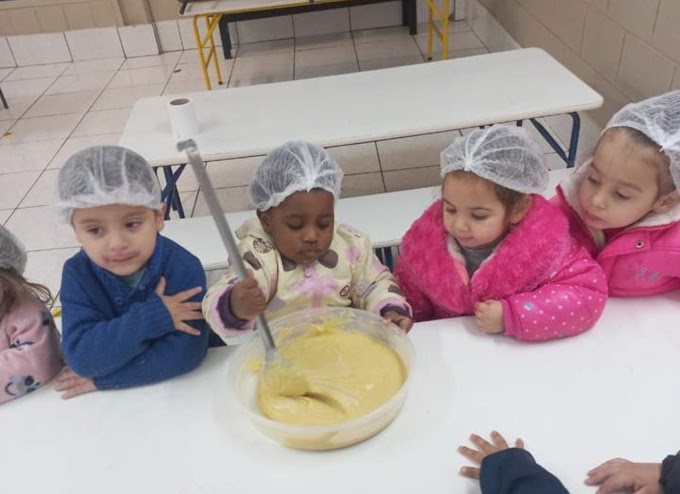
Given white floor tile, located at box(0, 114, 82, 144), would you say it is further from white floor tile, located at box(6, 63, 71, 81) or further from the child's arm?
the child's arm

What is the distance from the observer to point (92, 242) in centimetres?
105

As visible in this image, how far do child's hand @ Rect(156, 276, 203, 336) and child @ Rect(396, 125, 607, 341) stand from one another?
51 cm

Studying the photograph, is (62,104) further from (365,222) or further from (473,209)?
(473,209)

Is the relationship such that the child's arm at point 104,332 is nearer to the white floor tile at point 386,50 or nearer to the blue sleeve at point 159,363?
the blue sleeve at point 159,363

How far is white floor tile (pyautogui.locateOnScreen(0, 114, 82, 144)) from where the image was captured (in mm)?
4016

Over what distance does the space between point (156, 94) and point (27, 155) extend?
1138 mm

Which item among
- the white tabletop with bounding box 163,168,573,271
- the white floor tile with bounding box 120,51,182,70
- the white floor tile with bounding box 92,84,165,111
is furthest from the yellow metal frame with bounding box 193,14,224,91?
the white tabletop with bounding box 163,168,573,271

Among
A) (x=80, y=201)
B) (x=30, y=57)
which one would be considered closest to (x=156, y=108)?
(x=80, y=201)

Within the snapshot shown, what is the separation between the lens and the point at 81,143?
12.7 feet

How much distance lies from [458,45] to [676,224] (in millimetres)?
4134

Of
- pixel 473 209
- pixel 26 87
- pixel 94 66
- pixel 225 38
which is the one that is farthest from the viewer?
pixel 94 66

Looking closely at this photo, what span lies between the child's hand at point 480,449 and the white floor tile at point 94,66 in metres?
5.15

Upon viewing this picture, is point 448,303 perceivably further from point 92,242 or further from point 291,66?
point 291,66

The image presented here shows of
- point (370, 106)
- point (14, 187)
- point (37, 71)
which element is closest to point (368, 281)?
point (370, 106)
